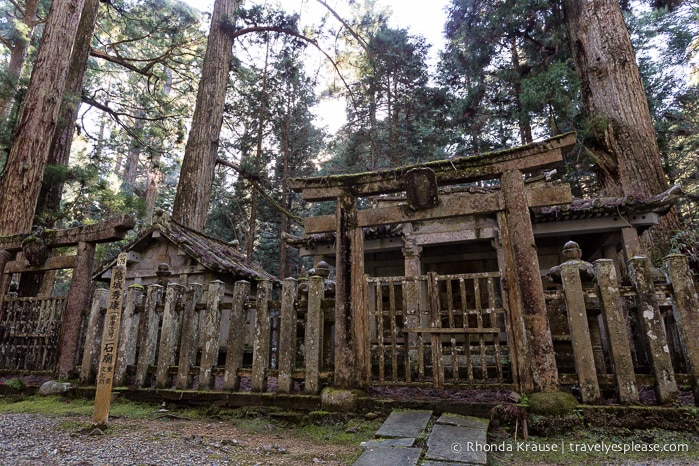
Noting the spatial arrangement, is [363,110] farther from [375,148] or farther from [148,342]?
[148,342]

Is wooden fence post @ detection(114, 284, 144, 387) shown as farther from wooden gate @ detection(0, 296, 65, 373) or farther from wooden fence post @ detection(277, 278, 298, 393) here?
wooden fence post @ detection(277, 278, 298, 393)

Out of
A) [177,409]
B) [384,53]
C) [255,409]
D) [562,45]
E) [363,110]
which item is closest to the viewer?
[255,409]

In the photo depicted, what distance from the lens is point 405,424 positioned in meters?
3.49

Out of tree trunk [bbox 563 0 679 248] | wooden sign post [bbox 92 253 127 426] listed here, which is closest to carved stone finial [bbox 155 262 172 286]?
wooden sign post [bbox 92 253 127 426]

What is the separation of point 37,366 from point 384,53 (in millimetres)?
16538

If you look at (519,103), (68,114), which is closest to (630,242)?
(519,103)

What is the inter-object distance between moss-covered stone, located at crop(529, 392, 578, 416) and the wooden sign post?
4.17 m

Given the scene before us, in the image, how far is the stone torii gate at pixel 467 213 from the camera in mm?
3889

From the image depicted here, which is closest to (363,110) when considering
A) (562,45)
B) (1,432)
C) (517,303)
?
(562,45)

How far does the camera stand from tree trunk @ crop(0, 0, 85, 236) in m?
7.44

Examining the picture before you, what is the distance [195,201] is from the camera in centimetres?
1038

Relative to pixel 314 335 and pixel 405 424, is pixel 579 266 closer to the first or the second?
pixel 405 424

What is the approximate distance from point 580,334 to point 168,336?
16.3ft

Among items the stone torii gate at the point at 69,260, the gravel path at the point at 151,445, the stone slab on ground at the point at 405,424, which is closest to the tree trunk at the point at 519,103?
the stone slab on ground at the point at 405,424
